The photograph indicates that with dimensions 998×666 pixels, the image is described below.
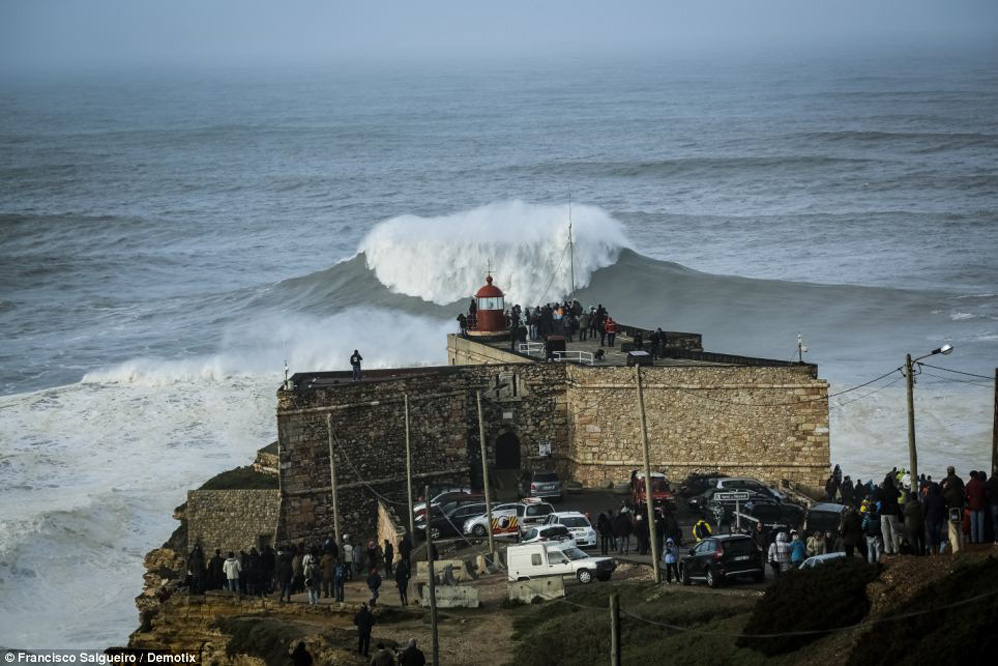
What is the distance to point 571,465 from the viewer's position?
1542 inches

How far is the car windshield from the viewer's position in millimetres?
33125

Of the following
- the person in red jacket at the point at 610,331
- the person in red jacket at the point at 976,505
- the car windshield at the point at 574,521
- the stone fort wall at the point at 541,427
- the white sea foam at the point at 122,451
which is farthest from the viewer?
the person in red jacket at the point at 610,331

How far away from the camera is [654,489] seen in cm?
3575

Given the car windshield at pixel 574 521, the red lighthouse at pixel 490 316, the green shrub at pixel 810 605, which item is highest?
the red lighthouse at pixel 490 316

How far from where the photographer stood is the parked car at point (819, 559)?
23.5m

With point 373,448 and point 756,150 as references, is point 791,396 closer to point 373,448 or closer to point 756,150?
point 373,448

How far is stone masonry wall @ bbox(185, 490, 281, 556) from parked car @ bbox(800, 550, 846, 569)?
14.9 m

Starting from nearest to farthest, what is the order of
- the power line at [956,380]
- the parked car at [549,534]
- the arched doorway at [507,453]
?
the parked car at [549,534]
the arched doorway at [507,453]
the power line at [956,380]

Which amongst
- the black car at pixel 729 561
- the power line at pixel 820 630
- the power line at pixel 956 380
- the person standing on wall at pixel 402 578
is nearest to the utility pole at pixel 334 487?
the person standing on wall at pixel 402 578

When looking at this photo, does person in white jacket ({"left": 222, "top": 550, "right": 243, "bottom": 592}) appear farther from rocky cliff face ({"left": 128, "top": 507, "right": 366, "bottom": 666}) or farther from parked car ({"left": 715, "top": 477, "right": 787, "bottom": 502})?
parked car ({"left": 715, "top": 477, "right": 787, "bottom": 502})

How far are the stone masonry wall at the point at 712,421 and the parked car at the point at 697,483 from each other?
0.81 m

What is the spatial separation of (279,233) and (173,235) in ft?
20.8

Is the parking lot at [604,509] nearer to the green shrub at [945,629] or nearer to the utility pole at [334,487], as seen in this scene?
the utility pole at [334,487]

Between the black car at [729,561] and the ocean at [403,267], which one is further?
the ocean at [403,267]
